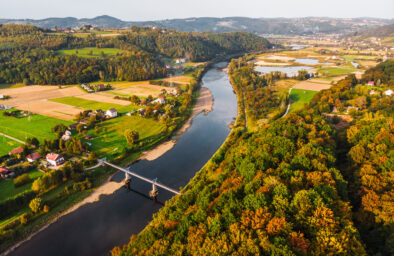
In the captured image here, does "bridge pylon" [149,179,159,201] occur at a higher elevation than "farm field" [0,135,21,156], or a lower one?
lower

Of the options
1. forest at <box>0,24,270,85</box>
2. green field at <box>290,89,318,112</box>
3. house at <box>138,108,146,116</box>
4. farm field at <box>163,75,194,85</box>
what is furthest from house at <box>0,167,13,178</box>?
farm field at <box>163,75,194,85</box>

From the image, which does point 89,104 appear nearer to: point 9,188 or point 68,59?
point 9,188

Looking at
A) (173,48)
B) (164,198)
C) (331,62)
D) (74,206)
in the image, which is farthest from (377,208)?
(173,48)

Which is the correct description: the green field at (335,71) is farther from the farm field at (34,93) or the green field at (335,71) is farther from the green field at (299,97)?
the farm field at (34,93)

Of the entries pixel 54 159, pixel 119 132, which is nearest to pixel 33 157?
pixel 54 159

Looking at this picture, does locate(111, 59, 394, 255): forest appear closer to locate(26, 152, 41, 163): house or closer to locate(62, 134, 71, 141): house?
locate(26, 152, 41, 163): house

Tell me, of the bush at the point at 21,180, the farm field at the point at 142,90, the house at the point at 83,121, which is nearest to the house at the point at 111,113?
the house at the point at 83,121
